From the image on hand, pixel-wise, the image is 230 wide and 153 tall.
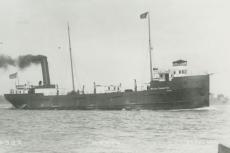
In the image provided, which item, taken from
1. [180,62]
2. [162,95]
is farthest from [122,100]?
[180,62]

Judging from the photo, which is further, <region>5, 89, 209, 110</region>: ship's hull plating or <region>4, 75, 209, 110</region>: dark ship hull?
<region>5, 89, 209, 110</region>: ship's hull plating

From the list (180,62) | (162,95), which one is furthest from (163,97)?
(180,62)

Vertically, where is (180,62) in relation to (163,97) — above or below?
above

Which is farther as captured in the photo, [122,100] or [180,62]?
[122,100]

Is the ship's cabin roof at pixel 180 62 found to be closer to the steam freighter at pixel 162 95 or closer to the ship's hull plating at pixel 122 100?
the steam freighter at pixel 162 95

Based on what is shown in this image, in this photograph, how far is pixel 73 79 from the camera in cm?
5125

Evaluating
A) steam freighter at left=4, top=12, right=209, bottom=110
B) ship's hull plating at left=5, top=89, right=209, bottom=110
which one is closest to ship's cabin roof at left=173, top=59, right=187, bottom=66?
steam freighter at left=4, top=12, right=209, bottom=110

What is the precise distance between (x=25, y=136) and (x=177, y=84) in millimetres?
22709

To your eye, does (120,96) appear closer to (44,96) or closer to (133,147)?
(44,96)

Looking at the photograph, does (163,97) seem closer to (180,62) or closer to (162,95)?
(162,95)

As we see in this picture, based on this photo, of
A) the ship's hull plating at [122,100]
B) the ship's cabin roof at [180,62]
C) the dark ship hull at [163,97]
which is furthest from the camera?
the ship's cabin roof at [180,62]

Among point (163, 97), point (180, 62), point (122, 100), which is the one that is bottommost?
point (122, 100)

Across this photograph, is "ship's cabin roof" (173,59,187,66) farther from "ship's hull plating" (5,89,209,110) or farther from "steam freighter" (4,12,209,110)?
"ship's hull plating" (5,89,209,110)

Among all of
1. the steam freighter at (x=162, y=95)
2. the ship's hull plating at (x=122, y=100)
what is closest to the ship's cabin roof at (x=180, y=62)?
the steam freighter at (x=162, y=95)
